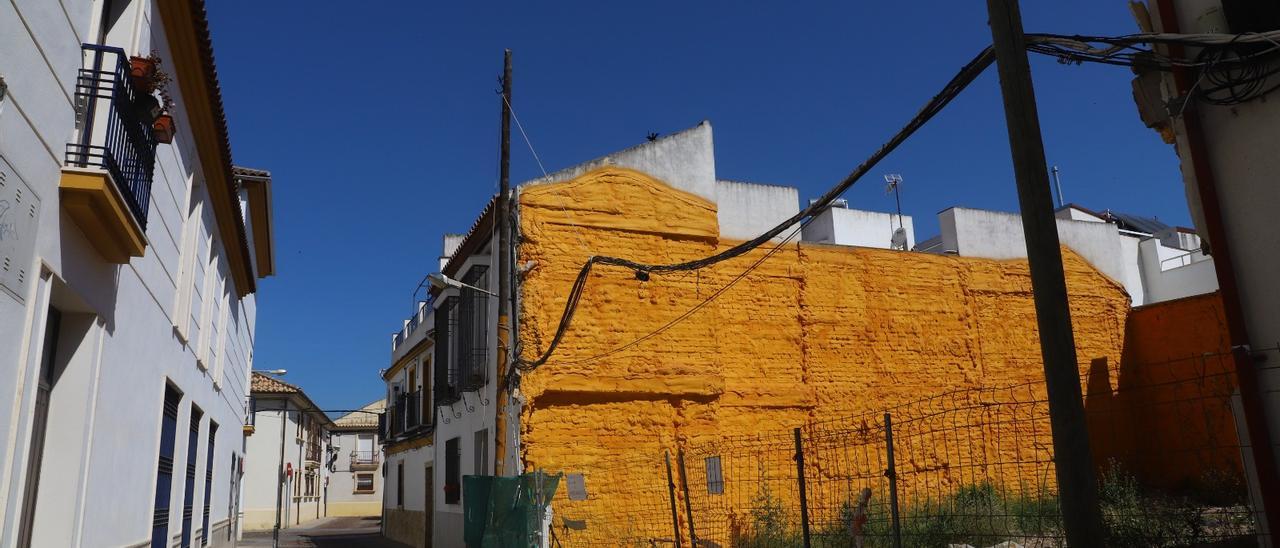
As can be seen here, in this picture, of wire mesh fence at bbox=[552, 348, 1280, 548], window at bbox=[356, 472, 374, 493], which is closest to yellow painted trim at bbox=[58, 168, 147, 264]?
wire mesh fence at bbox=[552, 348, 1280, 548]

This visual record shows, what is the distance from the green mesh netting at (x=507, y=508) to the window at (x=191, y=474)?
3.91 meters

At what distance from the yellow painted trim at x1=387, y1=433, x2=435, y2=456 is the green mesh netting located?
27.2 feet

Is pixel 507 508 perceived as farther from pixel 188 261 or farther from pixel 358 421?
pixel 358 421

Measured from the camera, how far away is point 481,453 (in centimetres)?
1633

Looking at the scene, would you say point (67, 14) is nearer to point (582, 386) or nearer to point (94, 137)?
point (94, 137)

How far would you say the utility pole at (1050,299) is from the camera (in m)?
4.28

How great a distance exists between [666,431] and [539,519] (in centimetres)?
341

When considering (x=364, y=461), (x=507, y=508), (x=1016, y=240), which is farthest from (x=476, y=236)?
(x=364, y=461)

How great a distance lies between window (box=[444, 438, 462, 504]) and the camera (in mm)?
18078

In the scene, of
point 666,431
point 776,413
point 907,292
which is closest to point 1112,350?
point 907,292

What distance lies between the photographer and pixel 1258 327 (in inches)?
241

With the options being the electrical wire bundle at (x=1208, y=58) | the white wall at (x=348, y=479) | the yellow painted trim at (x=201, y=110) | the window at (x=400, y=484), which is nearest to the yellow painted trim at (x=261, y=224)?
the yellow painted trim at (x=201, y=110)

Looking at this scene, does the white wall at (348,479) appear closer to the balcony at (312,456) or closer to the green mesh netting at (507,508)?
the balcony at (312,456)

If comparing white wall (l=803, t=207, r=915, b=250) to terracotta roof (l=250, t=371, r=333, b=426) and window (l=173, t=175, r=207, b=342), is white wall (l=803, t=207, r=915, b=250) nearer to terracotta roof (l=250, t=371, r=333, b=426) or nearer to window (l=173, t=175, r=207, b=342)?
window (l=173, t=175, r=207, b=342)
